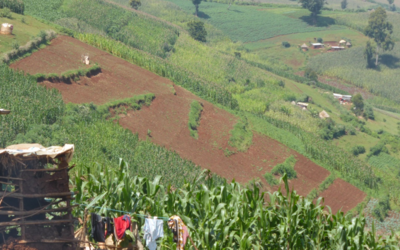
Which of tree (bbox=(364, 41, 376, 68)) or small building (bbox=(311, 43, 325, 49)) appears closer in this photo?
tree (bbox=(364, 41, 376, 68))

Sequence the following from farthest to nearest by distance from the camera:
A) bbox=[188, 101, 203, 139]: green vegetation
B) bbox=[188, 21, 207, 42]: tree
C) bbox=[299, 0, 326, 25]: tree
Result: bbox=[299, 0, 326, 25]: tree, bbox=[188, 21, 207, 42]: tree, bbox=[188, 101, 203, 139]: green vegetation

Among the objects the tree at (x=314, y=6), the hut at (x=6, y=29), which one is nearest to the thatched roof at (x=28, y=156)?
the hut at (x=6, y=29)

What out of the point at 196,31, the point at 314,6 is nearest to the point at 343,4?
the point at 314,6

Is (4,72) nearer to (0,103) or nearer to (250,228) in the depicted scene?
(0,103)

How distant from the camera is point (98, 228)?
14.6 m

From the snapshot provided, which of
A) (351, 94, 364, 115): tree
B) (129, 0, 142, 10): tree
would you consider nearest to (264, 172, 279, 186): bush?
(351, 94, 364, 115): tree

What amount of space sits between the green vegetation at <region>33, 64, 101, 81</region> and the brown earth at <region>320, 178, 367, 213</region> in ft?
56.8

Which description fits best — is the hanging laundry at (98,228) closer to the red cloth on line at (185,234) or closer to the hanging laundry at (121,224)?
the hanging laundry at (121,224)

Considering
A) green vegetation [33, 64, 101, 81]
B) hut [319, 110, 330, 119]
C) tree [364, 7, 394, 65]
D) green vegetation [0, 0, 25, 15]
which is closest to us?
green vegetation [33, 64, 101, 81]

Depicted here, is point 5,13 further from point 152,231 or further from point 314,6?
point 314,6

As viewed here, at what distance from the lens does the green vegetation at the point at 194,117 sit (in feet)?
118

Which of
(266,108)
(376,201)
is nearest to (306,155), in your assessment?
(376,201)

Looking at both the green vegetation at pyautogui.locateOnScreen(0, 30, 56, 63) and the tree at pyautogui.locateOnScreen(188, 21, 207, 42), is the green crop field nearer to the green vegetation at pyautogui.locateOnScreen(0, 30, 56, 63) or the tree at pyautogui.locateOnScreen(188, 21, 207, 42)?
the tree at pyautogui.locateOnScreen(188, 21, 207, 42)

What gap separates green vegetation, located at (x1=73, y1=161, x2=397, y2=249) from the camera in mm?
14703
